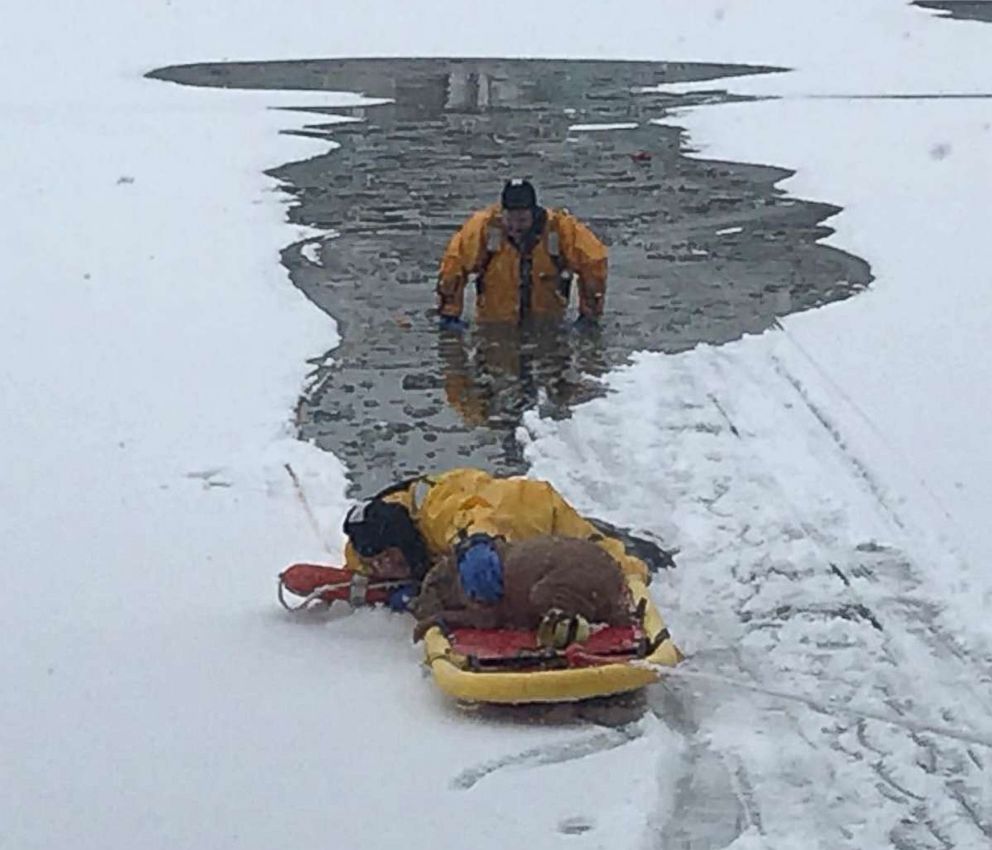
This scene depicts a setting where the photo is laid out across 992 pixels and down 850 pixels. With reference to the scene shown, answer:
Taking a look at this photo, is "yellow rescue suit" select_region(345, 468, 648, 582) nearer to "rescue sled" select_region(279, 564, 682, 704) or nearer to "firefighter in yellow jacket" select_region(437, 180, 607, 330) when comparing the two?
"rescue sled" select_region(279, 564, 682, 704)

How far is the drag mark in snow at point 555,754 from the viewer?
207 inches

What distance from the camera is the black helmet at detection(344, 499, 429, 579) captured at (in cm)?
636

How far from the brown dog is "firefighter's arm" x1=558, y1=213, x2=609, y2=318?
4.21 metres

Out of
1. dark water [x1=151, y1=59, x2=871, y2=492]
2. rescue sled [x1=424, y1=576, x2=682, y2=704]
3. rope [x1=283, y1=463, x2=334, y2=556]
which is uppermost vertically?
rescue sled [x1=424, y1=576, x2=682, y2=704]

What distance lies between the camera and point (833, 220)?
1316 centimetres

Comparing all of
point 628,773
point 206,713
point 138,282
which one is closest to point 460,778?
point 628,773

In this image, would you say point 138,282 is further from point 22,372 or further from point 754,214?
point 754,214

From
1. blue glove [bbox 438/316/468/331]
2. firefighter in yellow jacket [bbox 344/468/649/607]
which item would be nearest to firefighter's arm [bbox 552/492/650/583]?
firefighter in yellow jacket [bbox 344/468/649/607]

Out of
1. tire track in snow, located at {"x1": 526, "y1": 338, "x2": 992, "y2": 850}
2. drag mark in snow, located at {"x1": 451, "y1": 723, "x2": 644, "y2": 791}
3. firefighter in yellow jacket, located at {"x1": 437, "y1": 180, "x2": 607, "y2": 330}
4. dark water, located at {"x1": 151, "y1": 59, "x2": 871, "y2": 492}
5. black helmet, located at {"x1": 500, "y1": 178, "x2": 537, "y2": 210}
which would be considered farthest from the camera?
firefighter in yellow jacket, located at {"x1": 437, "y1": 180, "x2": 607, "y2": 330}

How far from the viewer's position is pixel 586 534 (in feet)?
20.8

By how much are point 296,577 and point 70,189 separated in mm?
8750

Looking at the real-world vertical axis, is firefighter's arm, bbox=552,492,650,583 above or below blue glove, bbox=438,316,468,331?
above

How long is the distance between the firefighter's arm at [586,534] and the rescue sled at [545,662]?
0.26m

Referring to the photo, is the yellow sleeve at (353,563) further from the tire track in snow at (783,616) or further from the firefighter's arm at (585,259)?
the firefighter's arm at (585,259)
